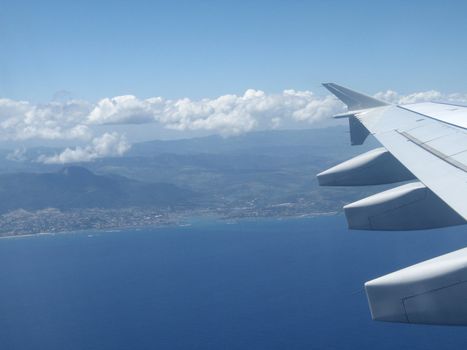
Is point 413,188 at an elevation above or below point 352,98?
below

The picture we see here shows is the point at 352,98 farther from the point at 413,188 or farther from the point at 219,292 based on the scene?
the point at 219,292

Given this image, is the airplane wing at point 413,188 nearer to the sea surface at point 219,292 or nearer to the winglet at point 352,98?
the winglet at point 352,98

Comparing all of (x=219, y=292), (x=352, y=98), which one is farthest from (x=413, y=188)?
(x=219, y=292)

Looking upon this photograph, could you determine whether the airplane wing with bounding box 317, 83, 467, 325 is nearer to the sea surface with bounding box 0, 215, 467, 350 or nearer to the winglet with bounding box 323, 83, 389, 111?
the winglet with bounding box 323, 83, 389, 111

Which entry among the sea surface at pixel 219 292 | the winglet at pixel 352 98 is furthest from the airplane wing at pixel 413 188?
the sea surface at pixel 219 292

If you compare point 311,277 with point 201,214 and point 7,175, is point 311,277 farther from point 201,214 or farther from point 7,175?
point 7,175

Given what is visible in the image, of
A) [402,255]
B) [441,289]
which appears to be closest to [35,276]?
[402,255]
